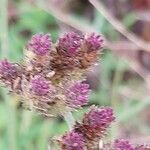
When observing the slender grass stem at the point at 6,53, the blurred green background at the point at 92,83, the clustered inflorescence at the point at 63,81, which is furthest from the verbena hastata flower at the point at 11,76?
the blurred green background at the point at 92,83

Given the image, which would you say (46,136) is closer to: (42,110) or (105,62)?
(105,62)

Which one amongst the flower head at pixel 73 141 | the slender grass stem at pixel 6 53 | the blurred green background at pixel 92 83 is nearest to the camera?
the flower head at pixel 73 141

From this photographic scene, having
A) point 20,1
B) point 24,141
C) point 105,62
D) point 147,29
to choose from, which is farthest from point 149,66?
point 24,141

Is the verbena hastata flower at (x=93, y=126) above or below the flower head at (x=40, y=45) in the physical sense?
below

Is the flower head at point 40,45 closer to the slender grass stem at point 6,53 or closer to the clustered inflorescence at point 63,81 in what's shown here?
the clustered inflorescence at point 63,81

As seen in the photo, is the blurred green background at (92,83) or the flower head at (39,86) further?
the blurred green background at (92,83)

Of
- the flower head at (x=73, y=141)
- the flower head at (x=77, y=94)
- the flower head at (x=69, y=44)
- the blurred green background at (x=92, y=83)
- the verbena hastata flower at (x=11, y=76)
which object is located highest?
the blurred green background at (x=92, y=83)
